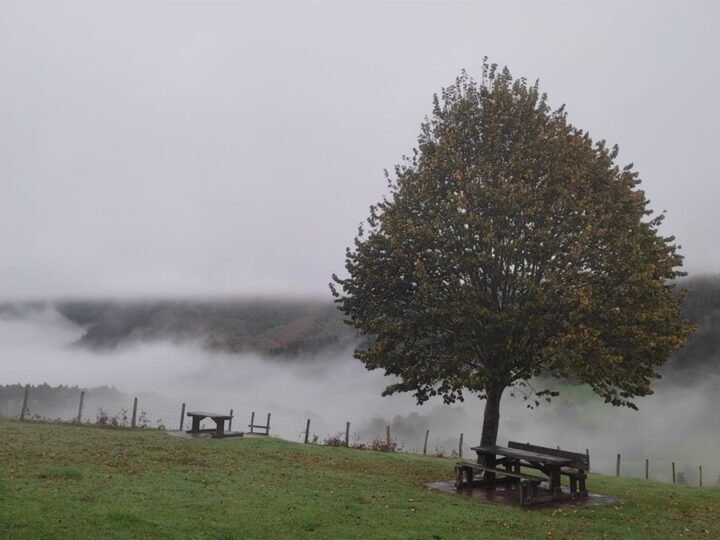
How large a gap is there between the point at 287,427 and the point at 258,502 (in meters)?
59.5

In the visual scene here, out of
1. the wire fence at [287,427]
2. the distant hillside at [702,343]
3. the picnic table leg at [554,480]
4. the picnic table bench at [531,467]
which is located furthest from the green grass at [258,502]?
the distant hillside at [702,343]

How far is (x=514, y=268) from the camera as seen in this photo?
809 inches

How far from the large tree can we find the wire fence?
218 inches

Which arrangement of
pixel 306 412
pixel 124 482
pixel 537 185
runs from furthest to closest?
pixel 306 412 < pixel 537 185 < pixel 124 482

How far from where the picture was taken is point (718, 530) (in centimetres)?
1430

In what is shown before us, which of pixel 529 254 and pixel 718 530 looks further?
pixel 529 254

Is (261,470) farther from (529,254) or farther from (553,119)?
(553,119)

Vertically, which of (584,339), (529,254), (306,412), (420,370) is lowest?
(306,412)

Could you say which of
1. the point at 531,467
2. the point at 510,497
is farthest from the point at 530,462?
the point at 510,497

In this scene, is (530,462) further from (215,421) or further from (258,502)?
(215,421)

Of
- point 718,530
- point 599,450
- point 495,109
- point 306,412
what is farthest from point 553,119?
point 306,412

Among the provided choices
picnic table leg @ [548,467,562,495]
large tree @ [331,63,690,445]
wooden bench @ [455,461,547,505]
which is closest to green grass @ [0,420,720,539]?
wooden bench @ [455,461,547,505]

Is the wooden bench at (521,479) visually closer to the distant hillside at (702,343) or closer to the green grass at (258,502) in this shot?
the green grass at (258,502)

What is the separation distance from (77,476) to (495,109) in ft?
57.9
